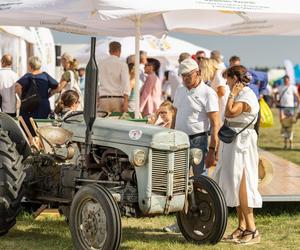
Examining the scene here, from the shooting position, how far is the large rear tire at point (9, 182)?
6.88 meters

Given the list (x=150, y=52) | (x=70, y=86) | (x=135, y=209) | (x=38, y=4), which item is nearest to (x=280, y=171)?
(x=70, y=86)

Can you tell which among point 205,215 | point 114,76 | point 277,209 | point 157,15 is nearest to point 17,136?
point 205,215

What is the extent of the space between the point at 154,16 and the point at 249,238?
4628 mm

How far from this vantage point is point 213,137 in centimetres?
744

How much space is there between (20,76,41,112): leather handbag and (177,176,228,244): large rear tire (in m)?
4.12

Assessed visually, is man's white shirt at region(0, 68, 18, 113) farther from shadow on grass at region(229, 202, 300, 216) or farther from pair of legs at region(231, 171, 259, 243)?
pair of legs at region(231, 171, 259, 243)

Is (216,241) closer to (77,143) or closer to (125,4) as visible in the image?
(77,143)

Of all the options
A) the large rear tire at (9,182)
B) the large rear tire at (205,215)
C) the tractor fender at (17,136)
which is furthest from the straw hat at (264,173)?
the large rear tire at (9,182)

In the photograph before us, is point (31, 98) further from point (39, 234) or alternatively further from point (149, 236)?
point (149, 236)

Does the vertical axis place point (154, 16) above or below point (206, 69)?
above

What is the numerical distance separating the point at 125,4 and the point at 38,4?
3.40ft

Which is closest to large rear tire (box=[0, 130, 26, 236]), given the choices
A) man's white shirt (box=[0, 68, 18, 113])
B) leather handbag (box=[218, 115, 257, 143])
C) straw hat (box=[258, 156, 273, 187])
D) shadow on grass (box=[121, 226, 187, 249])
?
shadow on grass (box=[121, 226, 187, 249])

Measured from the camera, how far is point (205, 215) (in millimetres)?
6871

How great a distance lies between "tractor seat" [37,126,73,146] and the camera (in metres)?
6.97
